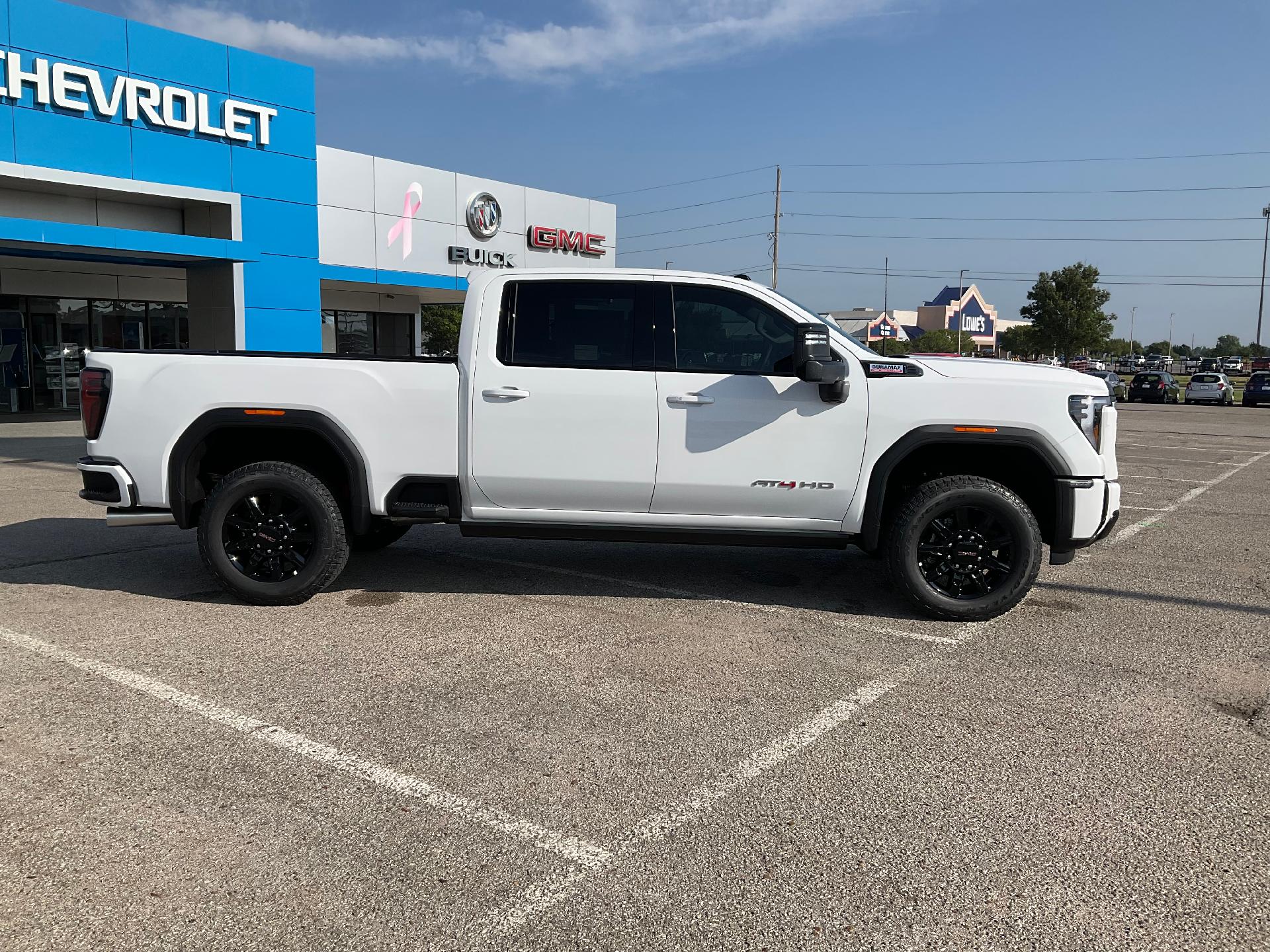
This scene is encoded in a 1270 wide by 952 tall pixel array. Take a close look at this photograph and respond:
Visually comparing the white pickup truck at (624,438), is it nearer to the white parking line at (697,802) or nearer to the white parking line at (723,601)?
the white parking line at (723,601)

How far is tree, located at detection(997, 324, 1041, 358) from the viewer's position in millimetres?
73688

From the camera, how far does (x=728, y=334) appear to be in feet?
18.6

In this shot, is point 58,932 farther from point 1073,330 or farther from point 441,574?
point 1073,330

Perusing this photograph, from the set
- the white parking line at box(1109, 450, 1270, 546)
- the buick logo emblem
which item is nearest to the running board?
the white parking line at box(1109, 450, 1270, 546)

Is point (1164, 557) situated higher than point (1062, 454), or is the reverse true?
point (1062, 454)

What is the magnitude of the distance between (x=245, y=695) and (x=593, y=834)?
2026mm

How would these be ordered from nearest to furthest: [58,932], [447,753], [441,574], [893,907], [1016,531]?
[58,932], [893,907], [447,753], [1016,531], [441,574]

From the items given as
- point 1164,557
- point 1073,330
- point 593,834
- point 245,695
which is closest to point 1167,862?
point 593,834

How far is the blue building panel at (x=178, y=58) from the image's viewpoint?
18.3 meters

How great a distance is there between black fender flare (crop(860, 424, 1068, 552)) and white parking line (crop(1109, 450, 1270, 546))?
11.0 ft

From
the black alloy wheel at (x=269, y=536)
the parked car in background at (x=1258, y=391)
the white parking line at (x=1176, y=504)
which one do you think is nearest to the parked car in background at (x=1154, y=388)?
the parked car in background at (x=1258, y=391)

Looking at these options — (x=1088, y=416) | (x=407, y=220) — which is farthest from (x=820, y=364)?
(x=407, y=220)

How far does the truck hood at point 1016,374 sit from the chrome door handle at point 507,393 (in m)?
2.37

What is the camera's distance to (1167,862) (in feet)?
10.1
